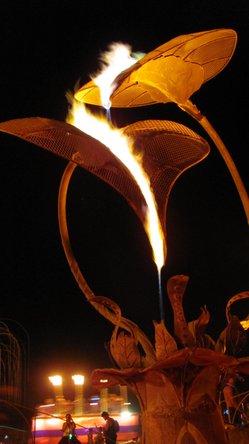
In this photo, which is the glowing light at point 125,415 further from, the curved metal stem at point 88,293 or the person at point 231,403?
the curved metal stem at point 88,293

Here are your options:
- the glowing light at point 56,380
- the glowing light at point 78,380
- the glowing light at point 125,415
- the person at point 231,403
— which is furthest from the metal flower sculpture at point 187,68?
the glowing light at point 56,380

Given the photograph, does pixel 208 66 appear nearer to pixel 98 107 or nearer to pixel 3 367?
pixel 98 107

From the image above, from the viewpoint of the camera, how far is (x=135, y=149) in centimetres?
687

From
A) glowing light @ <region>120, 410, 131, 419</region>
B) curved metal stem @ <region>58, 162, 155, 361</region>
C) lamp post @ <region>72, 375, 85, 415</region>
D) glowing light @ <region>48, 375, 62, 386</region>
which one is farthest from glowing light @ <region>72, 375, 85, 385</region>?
curved metal stem @ <region>58, 162, 155, 361</region>

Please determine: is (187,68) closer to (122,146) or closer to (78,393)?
(122,146)

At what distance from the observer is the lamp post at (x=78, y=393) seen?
14742mm

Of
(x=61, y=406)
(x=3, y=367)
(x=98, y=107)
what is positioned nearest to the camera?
(x=98, y=107)

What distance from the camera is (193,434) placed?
4.86 m

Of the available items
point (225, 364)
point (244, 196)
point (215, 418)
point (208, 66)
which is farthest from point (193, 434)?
point (208, 66)

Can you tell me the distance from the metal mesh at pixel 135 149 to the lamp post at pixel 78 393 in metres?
9.72

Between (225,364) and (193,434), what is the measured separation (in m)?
0.70

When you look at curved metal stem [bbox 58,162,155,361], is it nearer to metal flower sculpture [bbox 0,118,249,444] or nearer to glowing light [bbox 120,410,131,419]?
metal flower sculpture [bbox 0,118,249,444]

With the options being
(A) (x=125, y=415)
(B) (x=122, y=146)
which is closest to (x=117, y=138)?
(B) (x=122, y=146)

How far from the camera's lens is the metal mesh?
19.6 ft
